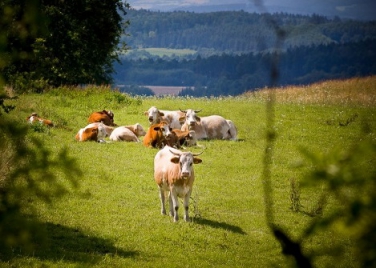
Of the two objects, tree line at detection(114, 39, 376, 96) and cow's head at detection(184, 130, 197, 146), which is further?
tree line at detection(114, 39, 376, 96)

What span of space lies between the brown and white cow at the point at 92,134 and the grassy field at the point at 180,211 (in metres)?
0.52

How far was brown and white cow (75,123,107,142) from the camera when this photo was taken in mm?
19547

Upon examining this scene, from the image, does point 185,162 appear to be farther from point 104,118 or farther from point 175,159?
point 104,118

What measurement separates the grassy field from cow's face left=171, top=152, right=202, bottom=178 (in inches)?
34.5

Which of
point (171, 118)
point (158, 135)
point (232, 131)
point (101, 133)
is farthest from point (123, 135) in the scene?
point (232, 131)

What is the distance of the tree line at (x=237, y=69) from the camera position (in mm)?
73625

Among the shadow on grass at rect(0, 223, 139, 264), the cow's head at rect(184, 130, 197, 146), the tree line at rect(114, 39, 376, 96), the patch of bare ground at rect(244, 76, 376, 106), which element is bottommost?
the tree line at rect(114, 39, 376, 96)

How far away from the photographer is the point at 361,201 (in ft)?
5.95

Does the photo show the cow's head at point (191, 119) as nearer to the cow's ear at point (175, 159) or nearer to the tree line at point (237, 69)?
the tree line at point (237, 69)

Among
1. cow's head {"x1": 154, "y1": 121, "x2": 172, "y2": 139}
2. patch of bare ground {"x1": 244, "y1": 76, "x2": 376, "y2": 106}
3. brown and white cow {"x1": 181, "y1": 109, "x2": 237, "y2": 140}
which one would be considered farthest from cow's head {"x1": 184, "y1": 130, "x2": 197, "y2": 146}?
patch of bare ground {"x1": 244, "y1": 76, "x2": 376, "y2": 106}

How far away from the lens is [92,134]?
771 inches

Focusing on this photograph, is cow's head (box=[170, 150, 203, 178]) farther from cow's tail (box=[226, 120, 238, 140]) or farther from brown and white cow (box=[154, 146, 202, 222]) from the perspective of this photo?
cow's tail (box=[226, 120, 238, 140])

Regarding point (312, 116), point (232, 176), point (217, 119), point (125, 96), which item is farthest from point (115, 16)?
point (232, 176)

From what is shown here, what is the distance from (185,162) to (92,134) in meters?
8.58
